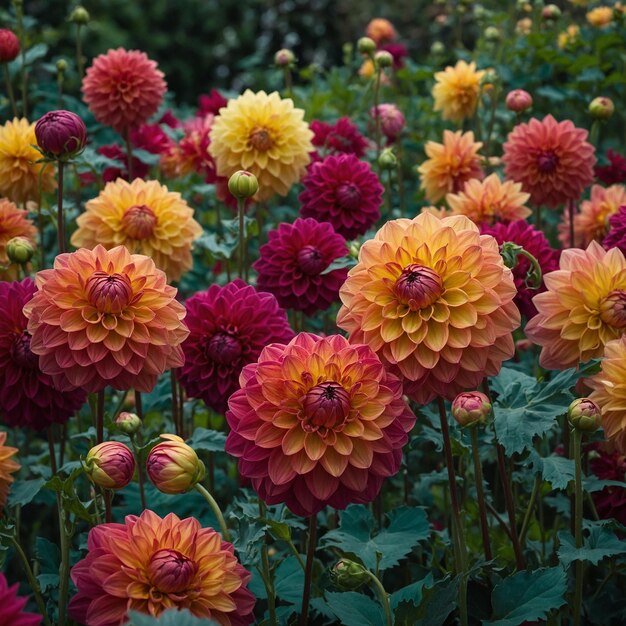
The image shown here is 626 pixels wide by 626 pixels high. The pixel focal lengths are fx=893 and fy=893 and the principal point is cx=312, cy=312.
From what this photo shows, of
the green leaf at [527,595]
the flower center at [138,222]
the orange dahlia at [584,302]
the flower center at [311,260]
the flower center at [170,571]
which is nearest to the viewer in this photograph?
the flower center at [170,571]

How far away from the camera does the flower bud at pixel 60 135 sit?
2137 millimetres

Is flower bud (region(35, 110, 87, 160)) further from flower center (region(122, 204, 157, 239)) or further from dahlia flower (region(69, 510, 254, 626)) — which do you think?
dahlia flower (region(69, 510, 254, 626))

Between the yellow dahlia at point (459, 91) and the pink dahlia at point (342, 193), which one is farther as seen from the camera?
the yellow dahlia at point (459, 91)

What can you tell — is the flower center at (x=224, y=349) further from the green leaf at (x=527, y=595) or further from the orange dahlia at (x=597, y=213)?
the orange dahlia at (x=597, y=213)

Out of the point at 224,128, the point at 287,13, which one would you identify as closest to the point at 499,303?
the point at 224,128

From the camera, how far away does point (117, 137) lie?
12.8 feet

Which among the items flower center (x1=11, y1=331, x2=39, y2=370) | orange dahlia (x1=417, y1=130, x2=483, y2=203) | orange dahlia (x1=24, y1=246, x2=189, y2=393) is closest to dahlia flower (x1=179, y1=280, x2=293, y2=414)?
orange dahlia (x1=24, y1=246, x2=189, y2=393)

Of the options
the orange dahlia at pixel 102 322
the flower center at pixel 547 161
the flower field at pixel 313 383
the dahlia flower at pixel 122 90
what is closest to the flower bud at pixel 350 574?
the flower field at pixel 313 383

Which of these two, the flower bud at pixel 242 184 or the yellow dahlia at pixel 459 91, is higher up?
the yellow dahlia at pixel 459 91

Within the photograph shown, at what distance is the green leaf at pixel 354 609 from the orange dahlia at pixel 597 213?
1499 millimetres

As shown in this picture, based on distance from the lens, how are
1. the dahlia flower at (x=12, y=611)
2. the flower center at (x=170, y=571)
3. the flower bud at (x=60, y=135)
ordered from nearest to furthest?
the dahlia flower at (x=12, y=611), the flower center at (x=170, y=571), the flower bud at (x=60, y=135)

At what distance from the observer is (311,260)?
229 centimetres

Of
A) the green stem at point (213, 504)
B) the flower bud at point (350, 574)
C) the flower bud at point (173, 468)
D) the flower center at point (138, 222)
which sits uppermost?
the flower center at point (138, 222)

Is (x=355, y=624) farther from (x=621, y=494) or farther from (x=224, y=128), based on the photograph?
(x=224, y=128)
